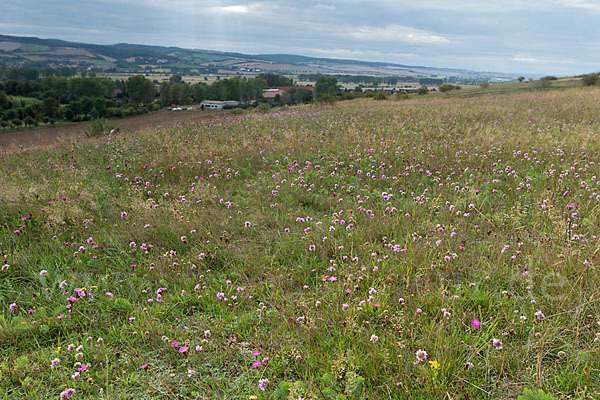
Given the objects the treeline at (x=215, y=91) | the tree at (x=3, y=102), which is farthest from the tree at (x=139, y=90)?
the tree at (x=3, y=102)

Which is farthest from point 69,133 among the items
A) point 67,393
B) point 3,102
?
point 3,102

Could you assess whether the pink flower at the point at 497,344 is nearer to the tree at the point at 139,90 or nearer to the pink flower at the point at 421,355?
the pink flower at the point at 421,355

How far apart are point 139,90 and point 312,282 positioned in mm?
108030

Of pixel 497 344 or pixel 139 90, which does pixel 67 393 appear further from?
pixel 139 90

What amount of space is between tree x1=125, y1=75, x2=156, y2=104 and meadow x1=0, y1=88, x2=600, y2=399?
333 feet

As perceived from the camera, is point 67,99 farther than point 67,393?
Yes

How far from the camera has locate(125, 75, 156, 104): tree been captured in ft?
313

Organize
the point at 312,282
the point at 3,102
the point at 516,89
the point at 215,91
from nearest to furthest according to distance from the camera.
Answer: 1. the point at 312,282
2. the point at 516,89
3. the point at 3,102
4. the point at 215,91

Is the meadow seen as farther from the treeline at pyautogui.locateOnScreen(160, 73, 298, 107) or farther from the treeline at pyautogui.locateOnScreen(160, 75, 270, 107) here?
the treeline at pyautogui.locateOnScreen(160, 75, 270, 107)

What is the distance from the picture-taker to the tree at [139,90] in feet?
313

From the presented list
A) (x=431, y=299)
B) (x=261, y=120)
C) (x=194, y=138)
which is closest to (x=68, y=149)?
(x=194, y=138)

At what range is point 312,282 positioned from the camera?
358cm

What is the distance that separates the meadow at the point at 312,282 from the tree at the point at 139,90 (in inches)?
3994

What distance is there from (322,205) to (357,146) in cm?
333
